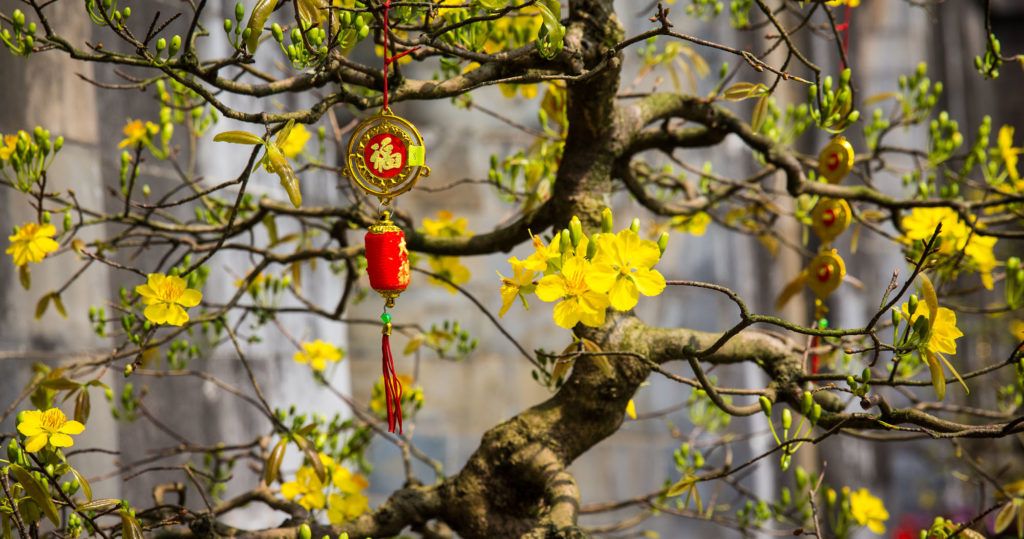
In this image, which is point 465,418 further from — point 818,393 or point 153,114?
point 818,393

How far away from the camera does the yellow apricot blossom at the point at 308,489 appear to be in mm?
1288

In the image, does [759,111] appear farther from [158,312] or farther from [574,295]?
[158,312]

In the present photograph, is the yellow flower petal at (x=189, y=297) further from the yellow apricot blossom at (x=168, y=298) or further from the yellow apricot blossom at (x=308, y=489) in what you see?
the yellow apricot blossom at (x=308, y=489)

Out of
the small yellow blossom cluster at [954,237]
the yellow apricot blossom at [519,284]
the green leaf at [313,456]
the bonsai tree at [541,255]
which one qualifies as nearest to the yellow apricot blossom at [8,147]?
the bonsai tree at [541,255]

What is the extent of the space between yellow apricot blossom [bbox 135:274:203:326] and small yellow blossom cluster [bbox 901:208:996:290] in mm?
841

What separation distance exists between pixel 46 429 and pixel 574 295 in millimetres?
517

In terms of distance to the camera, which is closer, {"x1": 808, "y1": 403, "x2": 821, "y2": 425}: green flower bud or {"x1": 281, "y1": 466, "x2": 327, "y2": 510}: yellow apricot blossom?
{"x1": 808, "y1": 403, "x2": 821, "y2": 425}: green flower bud

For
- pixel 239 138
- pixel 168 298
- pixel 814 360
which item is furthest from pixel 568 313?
pixel 814 360

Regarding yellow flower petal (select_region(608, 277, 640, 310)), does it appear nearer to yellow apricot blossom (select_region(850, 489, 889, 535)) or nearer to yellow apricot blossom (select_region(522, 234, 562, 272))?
yellow apricot blossom (select_region(522, 234, 562, 272))

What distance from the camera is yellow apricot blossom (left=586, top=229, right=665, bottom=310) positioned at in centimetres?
91

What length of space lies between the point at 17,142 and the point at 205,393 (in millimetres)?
810

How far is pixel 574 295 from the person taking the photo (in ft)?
3.06

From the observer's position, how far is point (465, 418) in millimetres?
2648

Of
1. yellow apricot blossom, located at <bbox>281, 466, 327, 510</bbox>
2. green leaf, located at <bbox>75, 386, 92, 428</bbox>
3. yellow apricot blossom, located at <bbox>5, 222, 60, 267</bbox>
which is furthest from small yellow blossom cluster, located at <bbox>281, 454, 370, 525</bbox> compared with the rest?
yellow apricot blossom, located at <bbox>5, 222, 60, 267</bbox>
